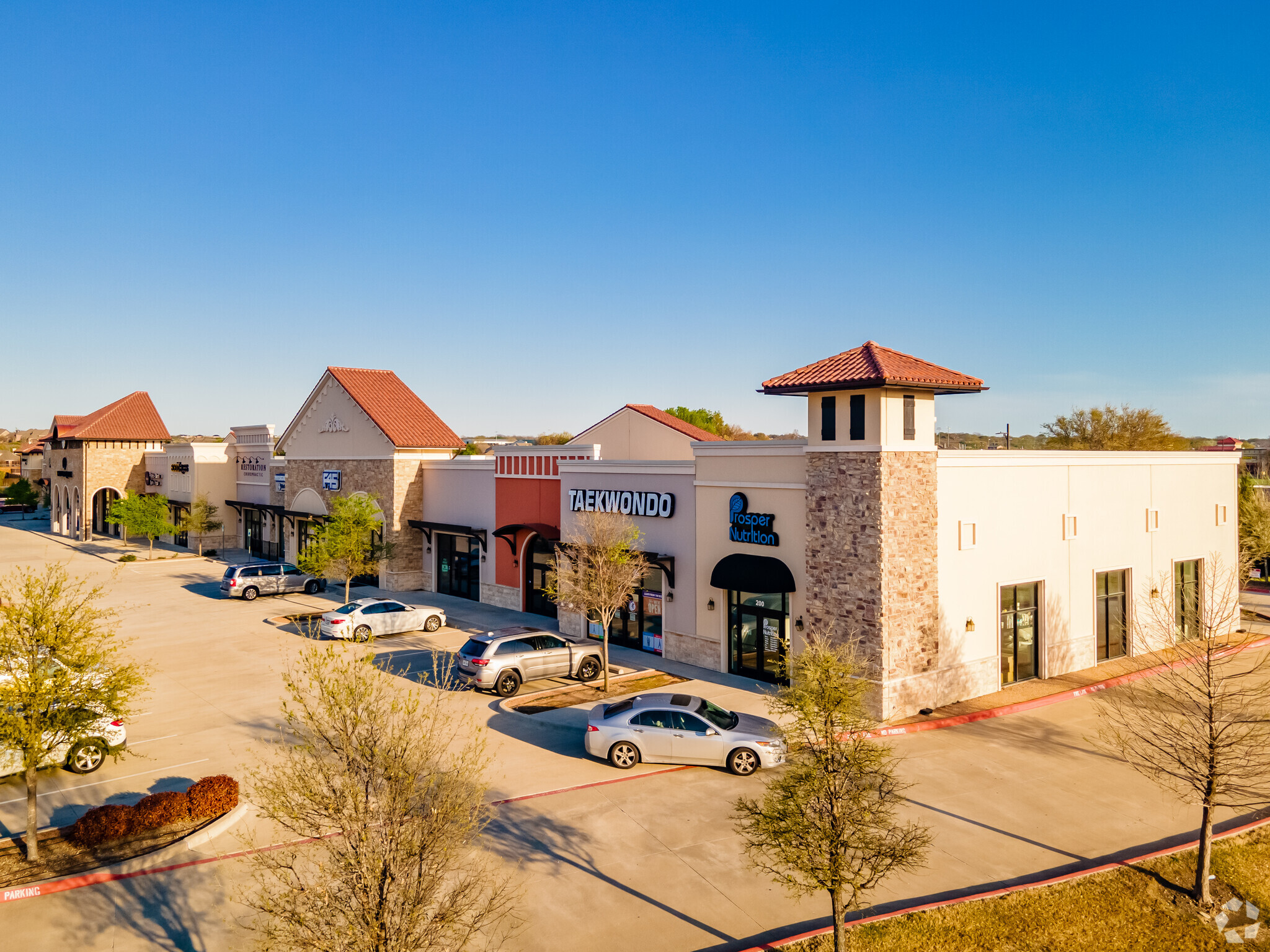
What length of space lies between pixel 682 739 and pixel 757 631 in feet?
23.4

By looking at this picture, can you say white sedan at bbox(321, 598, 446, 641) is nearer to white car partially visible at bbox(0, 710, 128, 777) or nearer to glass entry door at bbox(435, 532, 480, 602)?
glass entry door at bbox(435, 532, 480, 602)

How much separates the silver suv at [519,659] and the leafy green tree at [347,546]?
12556 mm

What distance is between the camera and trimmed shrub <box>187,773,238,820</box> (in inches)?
547

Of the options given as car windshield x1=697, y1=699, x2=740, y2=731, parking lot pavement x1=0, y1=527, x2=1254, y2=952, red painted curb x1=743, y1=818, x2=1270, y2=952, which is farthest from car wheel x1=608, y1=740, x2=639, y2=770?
red painted curb x1=743, y1=818, x2=1270, y2=952

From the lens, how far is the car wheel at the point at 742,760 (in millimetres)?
16609

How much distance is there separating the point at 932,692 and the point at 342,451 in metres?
32.7

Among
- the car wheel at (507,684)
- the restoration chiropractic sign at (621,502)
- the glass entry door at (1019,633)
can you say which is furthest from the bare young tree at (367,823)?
the glass entry door at (1019,633)

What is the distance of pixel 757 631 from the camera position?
23.3 meters

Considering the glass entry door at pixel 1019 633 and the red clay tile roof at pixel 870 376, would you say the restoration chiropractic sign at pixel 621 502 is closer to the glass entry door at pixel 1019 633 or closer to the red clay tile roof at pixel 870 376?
the red clay tile roof at pixel 870 376

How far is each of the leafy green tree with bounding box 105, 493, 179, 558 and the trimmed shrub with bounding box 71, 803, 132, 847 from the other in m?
43.6

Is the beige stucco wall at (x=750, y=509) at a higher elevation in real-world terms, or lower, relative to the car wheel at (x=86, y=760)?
higher

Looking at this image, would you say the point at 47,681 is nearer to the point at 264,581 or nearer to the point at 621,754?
the point at 621,754

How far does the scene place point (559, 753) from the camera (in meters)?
17.7

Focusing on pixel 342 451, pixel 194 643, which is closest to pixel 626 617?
pixel 194 643
